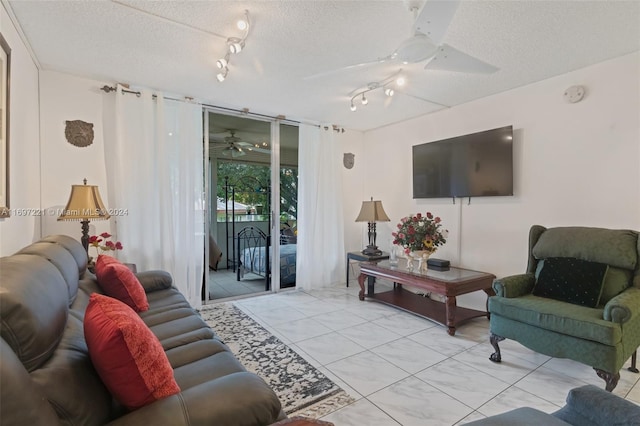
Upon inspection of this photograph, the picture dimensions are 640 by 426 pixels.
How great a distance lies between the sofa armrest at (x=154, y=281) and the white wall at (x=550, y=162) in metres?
3.14

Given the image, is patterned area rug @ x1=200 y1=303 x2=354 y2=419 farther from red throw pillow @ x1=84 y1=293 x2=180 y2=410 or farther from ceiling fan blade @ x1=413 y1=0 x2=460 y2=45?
ceiling fan blade @ x1=413 y1=0 x2=460 y2=45

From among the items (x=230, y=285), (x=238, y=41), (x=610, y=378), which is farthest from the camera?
(x=230, y=285)

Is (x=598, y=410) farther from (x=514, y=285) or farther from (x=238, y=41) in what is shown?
(x=238, y=41)

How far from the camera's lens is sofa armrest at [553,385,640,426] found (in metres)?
1.07

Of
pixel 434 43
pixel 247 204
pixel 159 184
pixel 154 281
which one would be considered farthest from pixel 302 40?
pixel 247 204

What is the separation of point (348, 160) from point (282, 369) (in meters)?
3.39

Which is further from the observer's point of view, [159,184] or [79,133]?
[159,184]

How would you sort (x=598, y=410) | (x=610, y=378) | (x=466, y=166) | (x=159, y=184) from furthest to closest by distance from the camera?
(x=466, y=166) → (x=159, y=184) → (x=610, y=378) → (x=598, y=410)

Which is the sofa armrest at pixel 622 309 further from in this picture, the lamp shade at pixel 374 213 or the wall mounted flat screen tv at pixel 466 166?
the lamp shade at pixel 374 213

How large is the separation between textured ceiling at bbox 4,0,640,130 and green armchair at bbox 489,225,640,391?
1492 millimetres

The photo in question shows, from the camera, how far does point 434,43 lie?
5.89 ft

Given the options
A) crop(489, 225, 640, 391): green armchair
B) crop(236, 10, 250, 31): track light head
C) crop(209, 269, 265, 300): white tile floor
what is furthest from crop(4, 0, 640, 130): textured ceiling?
crop(209, 269, 265, 300): white tile floor

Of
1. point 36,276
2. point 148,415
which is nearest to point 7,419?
point 148,415

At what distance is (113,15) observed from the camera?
1.99 metres
